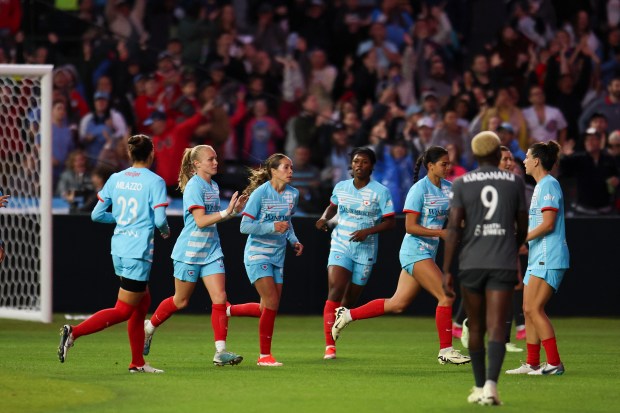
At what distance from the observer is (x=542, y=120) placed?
66.3ft

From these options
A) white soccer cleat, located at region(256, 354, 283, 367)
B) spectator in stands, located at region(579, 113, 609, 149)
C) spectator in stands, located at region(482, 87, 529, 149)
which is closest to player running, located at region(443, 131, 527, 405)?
white soccer cleat, located at region(256, 354, 283, 367)

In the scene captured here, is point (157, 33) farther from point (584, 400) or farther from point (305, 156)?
point (584, 400)

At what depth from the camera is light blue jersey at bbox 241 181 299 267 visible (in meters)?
12.4

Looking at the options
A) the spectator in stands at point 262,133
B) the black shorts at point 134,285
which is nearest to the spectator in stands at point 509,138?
the spectator in stands at point 262,133

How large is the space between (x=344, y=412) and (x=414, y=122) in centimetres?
1093

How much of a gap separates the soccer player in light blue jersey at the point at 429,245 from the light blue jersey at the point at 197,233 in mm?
1830

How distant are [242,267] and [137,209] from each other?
7.26m

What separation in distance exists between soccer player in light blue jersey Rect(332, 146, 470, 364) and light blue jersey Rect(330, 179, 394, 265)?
2.02 feet

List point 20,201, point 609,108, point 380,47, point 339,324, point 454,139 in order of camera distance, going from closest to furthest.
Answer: point 339,324 → point 20,201 → point 454,139 → point 609,108 → point 380,47

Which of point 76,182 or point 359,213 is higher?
point 76,182

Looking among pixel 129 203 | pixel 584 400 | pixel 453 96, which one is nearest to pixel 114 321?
pixel 129 203

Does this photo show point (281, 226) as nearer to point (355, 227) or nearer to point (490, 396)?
point (355, 227)

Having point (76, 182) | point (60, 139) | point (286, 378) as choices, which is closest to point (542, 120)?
point (76, 182)

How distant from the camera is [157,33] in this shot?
22.5 meters
